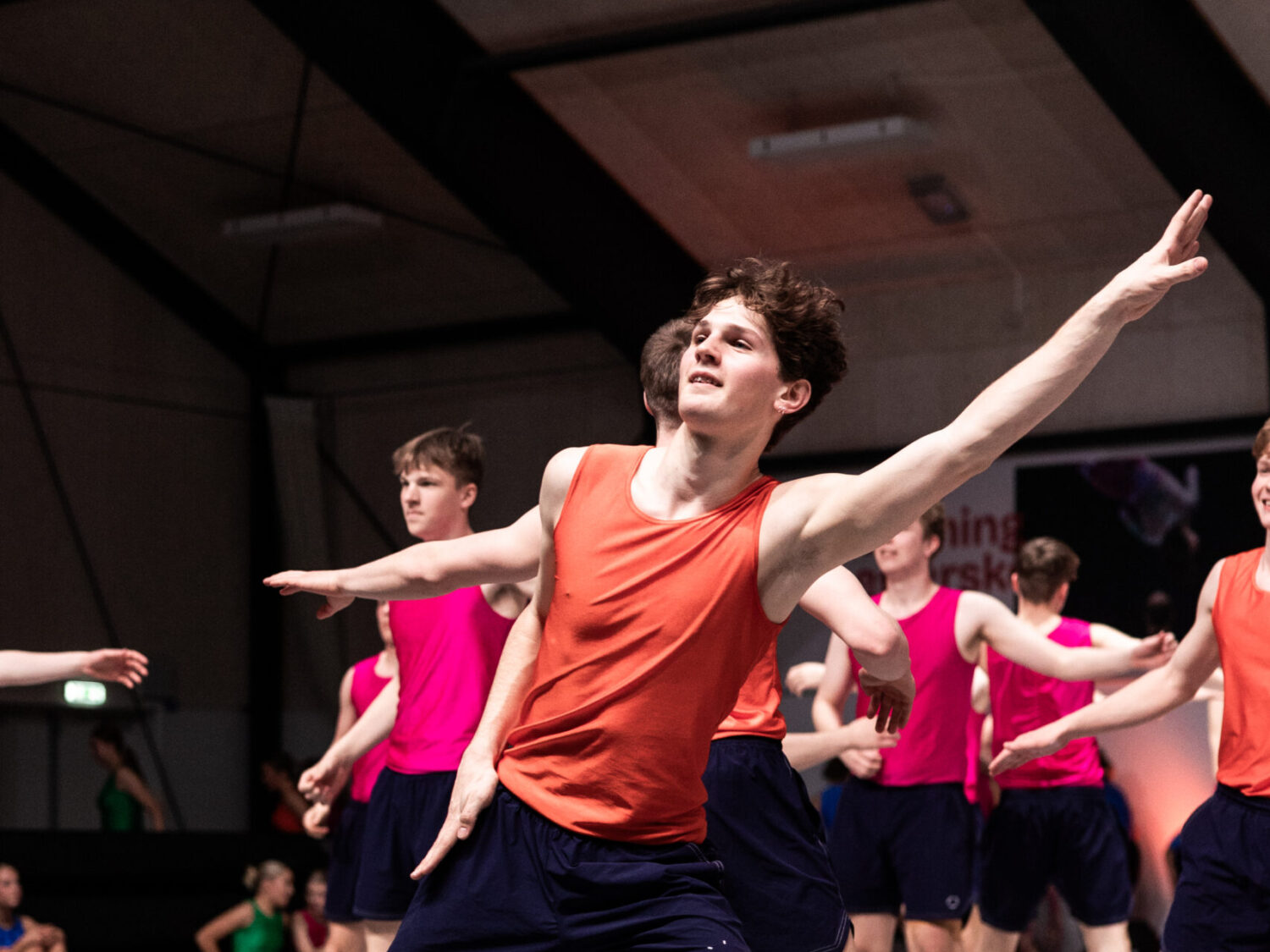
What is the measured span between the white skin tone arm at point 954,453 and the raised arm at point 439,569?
596 mm

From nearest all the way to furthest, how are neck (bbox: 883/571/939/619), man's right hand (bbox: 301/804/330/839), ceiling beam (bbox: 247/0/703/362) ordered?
1. man's right hand (bbox: 301/804/330/839)
2. neck (bbox: 883/571/939/619)
3. ceiling beam (bbox: 247/0/703/362)

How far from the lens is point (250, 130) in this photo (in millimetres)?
12414

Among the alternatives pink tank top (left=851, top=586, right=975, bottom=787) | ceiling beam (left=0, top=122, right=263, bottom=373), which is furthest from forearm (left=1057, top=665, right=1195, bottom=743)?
ceiling beam (left=0, top=122, right=263, bottom=373)

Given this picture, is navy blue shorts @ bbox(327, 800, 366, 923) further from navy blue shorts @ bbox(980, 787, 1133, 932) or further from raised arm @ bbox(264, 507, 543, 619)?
raised arm @ bbox(264, 507, 543, 619)

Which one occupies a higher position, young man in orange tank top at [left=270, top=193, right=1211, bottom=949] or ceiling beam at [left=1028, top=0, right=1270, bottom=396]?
ceiling beam at [left=1028, top=0, right=1270, bottom=396]

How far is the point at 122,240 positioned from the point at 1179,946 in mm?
12397

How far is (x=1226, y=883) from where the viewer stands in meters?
3.65

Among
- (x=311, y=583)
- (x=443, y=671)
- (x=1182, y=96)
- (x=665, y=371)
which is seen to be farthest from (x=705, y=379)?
(x=1182, y=96)

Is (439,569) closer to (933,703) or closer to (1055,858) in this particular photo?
(933,703)

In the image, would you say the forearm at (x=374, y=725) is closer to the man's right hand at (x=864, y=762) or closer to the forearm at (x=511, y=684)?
the man's right hand at (x=864, y=762)

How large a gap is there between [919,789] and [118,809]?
7030 mm

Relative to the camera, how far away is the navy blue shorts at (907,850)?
5.29m

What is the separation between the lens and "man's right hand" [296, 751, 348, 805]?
440cm

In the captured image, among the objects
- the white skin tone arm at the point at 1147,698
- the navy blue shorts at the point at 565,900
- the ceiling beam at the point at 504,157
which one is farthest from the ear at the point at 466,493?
the ceiling beam at the point at 504,157
